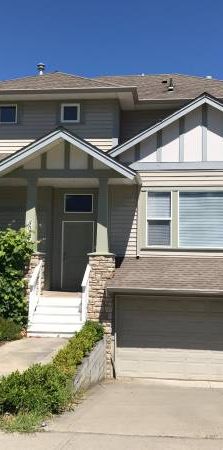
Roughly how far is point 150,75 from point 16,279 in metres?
11.3

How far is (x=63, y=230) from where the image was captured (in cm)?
1642

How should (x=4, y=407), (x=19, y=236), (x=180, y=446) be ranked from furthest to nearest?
(x=19, y=236) < (x=4, y=407) < (x=180, y=446)

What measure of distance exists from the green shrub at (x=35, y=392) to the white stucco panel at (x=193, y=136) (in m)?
8.69

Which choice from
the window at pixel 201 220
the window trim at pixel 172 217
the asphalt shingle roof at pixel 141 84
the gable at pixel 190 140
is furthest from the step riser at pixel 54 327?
the asphalt shingle roof at pixel 141 84

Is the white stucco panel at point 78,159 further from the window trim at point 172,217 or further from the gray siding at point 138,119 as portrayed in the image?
the gray siding at point 138,119

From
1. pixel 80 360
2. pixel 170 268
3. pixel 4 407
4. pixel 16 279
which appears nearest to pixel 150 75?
pixel 170 268

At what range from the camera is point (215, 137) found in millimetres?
15172

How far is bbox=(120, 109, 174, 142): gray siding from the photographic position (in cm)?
Result: 1793

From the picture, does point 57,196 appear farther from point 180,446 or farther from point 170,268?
point 180,446

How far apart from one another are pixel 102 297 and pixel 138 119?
691 cm

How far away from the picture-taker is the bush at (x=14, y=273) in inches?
537

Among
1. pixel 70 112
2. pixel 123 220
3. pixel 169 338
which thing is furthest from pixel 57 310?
pixel 70 112

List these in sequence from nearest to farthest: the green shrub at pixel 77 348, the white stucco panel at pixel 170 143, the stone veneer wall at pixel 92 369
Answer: the green shrub at pixel 77 348 → the stone veneer wall at pixel 92 369 → the white stucco panel at pixel 170 143

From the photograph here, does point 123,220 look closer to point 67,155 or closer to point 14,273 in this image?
point 67,155
